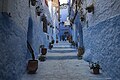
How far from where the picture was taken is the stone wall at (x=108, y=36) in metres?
5.72

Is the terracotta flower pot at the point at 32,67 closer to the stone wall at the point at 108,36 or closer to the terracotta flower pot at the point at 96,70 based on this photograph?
the terracotta flower pot at the point at 96,70

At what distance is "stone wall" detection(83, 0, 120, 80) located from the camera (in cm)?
572

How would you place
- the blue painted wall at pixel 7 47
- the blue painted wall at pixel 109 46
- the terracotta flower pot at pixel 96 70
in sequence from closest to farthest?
the blue painted wall at pixel 7 47
the blue painted wall at pixel 109 46
the terracotta flower pot at pixel 96 70

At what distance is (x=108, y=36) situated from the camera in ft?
21.5

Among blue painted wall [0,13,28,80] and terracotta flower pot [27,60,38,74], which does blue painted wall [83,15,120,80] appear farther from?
blue painted wall [0,13,28,80]

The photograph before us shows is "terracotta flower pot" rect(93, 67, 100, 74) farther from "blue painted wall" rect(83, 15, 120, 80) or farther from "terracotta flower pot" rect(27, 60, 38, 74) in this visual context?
"terracotta flower pot" rect(27, 60, 38, 74)

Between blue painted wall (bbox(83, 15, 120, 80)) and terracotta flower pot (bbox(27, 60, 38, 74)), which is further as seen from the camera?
terracotta flower pot (bbox(27, 60, 38, 74))

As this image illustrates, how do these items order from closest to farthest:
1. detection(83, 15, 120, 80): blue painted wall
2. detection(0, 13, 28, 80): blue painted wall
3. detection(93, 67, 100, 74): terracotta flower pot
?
detection(0, 13, 28, 80): blue painted wall → detection(83, 15, 120, 80): blue painted wall → detection(93, 67, 100, 74): terracotta flower pot

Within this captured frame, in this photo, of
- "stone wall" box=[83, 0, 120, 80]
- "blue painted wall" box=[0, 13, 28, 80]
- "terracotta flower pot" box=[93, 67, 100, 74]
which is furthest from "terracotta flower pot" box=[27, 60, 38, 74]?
"stone wall" box=[83, 0, 120, 80]

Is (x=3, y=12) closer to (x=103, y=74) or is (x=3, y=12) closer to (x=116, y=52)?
(x=116, y=52)

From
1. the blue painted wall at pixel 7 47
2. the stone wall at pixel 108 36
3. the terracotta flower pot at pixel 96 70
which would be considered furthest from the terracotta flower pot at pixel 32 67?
the stone wall at pixel 108 36

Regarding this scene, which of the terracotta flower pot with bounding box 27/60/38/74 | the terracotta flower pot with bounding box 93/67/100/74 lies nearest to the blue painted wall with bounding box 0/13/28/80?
the terracotta flower pot with bounding box 27/60/38/74

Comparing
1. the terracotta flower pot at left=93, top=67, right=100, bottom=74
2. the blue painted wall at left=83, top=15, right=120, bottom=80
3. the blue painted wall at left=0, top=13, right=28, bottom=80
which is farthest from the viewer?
the terracotta flower pot at left=93, top=67, right=100, bottom=74

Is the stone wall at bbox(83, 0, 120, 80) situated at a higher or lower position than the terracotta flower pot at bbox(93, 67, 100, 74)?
higher
